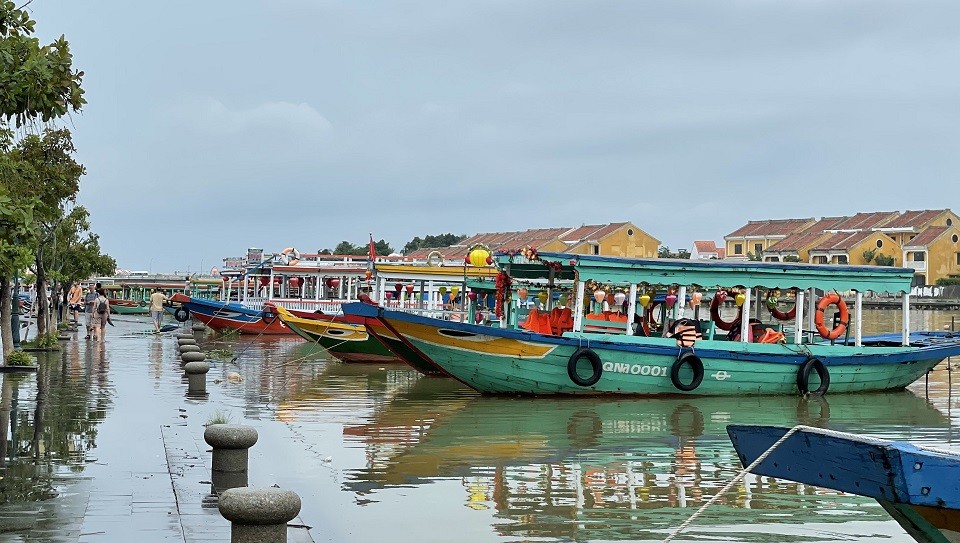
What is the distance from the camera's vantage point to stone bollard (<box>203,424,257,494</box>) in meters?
10.8

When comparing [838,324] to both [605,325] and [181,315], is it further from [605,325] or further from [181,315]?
[181,315]

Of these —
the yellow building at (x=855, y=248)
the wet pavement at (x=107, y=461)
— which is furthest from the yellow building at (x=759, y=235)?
the wet pavement at (x=107, y=461)

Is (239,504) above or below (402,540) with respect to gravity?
above

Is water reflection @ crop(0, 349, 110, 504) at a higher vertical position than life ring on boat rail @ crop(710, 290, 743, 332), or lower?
lower

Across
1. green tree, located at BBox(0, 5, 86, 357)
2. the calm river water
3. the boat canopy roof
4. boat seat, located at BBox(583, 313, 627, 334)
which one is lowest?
the calm river water

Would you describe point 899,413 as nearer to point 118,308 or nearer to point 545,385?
point 545,385

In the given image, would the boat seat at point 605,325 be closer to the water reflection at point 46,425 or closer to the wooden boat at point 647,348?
the wooden boat at point 647,348

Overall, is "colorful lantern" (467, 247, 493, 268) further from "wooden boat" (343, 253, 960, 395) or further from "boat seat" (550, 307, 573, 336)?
"boat seat" (550, 307, 573, 336)

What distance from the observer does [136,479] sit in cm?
1109

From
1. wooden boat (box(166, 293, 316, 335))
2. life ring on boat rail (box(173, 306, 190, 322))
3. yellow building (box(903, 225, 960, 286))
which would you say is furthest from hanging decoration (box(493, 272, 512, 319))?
yellow building (box(903, 225, 960, 286))

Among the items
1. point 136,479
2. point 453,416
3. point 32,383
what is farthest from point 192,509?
point 32,383

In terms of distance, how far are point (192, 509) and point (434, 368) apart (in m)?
13.0

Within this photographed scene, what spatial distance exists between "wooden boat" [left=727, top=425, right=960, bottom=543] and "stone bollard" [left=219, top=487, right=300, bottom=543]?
294 centimetres

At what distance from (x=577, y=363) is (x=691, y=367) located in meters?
2.10
